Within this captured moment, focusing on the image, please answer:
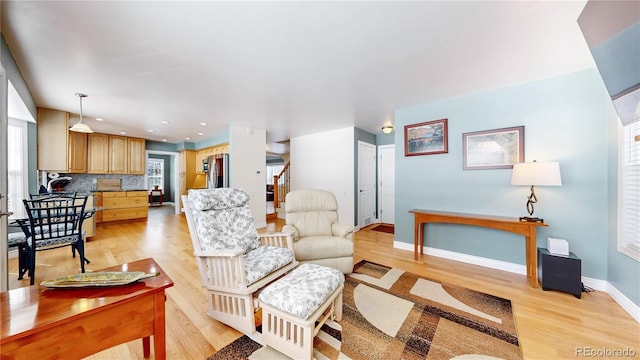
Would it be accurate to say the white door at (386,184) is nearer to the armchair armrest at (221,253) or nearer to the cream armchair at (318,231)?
the cream armchair at (318,231)

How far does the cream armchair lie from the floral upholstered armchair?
313 mm

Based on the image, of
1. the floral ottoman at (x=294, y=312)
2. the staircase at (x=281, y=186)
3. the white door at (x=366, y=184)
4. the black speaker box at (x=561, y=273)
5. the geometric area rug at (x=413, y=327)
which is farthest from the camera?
the staircase at (x=281, y=186)

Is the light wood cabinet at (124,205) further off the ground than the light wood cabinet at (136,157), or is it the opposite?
the light wood cabinet at (136,157)

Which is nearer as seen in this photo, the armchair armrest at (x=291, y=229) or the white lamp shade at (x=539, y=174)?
A: the white lamp shade at (x=539, y=174)

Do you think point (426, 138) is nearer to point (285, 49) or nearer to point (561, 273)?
point (561, 273)

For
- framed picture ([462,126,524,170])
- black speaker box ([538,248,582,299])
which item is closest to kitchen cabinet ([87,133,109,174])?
framed picture ([462,126,524,170])

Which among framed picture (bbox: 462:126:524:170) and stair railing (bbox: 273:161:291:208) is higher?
framed picture (bbox: 462:126:524:170)

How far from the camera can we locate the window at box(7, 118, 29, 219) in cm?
323

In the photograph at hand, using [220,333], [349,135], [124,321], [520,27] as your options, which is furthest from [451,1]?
[349,135]

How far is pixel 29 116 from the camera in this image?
3.18m

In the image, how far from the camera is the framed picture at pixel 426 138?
3139 mm

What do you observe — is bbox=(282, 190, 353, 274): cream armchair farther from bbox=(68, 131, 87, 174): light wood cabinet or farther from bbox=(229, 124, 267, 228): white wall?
bbox=(68, 131, 87, 174): light wood cabinet

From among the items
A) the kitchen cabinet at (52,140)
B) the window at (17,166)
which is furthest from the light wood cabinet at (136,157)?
the window at (17,166)

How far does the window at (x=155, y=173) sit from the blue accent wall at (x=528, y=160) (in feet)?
34.1
